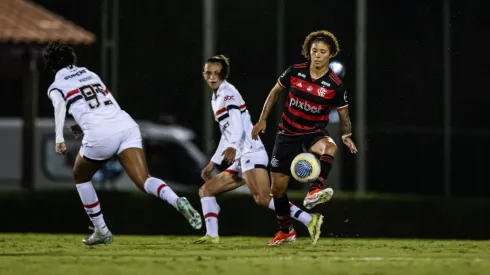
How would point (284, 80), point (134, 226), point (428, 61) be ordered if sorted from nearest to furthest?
point (284, 80)
point (134, 226)
point (428, 61)

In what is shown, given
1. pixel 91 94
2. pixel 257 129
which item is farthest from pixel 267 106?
pixel 91 94

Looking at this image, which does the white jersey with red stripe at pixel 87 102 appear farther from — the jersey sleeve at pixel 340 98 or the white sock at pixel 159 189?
the jersey sleeve at pixel 340 98

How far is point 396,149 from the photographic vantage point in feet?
101

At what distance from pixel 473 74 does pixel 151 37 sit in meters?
6.26

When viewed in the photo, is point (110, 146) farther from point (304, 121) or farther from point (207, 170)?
point (304, 121)

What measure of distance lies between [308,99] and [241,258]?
232cm

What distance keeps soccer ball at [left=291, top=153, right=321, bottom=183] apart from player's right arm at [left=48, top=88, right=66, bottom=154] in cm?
232

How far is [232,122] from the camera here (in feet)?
54.7

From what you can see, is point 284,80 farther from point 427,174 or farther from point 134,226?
point 427,174

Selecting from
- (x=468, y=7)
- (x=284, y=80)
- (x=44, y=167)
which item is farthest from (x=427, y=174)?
(x=284, y=80)

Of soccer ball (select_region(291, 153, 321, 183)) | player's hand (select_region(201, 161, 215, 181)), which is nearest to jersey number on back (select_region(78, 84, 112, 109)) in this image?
player's hand (select_region(201, 161, 215, 181))

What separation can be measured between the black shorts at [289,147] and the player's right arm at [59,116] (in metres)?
2.23

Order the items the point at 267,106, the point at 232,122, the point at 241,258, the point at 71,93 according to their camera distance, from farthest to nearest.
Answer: the point at 232,122 < the point at 267,106 < the point at 71,93 < the point at 241,258

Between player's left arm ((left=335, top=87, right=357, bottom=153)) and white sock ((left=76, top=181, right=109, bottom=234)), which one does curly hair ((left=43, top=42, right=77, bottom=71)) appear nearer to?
white sock ((left=76, top=181, right=109, bottom=234))
